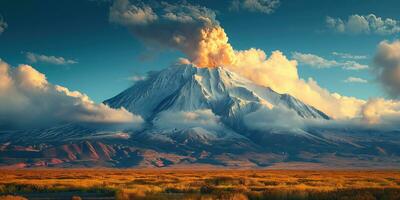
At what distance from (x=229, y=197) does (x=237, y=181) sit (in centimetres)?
3098

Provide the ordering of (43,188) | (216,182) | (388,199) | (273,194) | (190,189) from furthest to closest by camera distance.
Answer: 1. (216,182)
2. (43,188)
3. (190,189)
4. (273,194)
5. (388,199)

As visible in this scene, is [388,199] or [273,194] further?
[273,194]

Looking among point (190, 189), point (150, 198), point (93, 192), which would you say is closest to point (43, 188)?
point (93, 192)

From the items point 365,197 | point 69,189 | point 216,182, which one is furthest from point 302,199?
point 69,189

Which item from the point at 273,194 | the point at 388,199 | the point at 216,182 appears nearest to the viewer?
the point at 388,199

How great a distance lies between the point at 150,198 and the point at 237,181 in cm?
3153

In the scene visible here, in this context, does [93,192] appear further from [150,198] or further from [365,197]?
[365,197]

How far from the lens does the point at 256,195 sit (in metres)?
53.2

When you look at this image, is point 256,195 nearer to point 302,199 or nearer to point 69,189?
point 302,199

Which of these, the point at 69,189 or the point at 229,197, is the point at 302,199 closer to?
the point at 229,197

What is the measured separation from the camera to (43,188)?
7006 centimetres

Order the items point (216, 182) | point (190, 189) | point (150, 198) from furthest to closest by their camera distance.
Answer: point (216, 182)
point (190, 189)
point (150, 198)

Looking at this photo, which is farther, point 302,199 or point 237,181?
point 237,181

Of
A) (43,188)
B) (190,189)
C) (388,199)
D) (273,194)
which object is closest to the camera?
(388,199)
